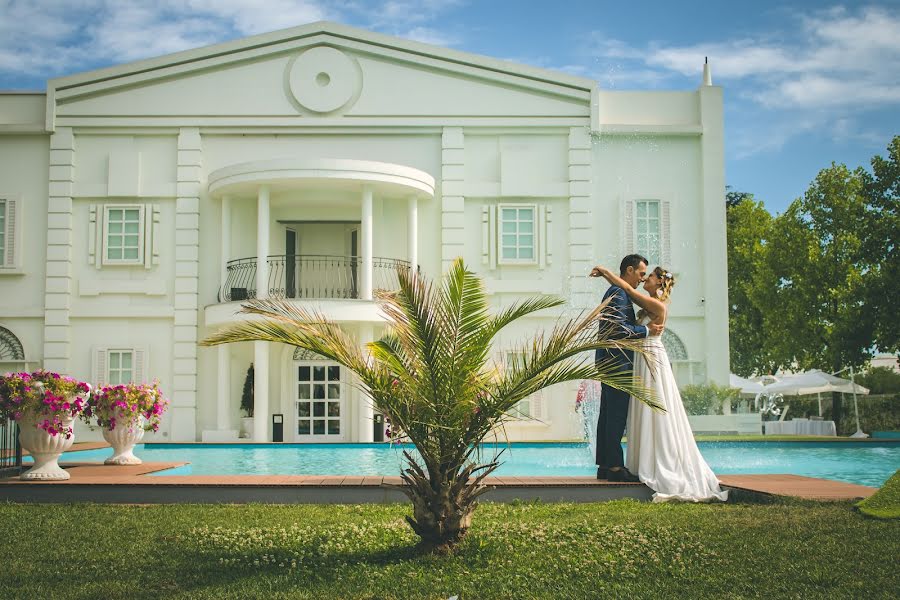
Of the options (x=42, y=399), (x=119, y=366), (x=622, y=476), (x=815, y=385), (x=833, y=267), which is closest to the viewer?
(x=622, y=476)

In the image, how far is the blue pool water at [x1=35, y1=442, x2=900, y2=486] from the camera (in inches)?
536

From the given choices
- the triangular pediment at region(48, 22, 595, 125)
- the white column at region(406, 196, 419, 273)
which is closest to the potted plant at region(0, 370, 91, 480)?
the white column at region(406, 196, 419, 273)

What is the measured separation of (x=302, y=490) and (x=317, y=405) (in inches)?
500

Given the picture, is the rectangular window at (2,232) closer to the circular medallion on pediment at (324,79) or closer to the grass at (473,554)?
the circular medallion on pediment at (324,79)

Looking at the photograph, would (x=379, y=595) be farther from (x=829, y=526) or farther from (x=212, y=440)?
(x=212, y=440)

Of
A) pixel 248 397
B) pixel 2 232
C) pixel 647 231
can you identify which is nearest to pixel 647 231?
pixel 647 231

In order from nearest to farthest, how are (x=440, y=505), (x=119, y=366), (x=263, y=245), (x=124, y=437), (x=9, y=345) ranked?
(x=440, y=505), (x=124, y=437), (x=263, y=245), (x=119, y=366), (x=9, y=345)

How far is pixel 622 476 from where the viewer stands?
29.2ft

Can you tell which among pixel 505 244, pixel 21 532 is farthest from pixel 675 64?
pixel 21 532

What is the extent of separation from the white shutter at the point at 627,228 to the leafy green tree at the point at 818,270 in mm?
7220

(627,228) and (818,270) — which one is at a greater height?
(627,228)

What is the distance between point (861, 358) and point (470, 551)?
21767 millimetres

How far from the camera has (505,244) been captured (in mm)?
21609

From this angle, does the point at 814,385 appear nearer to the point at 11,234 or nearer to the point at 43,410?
the point at 11,234
